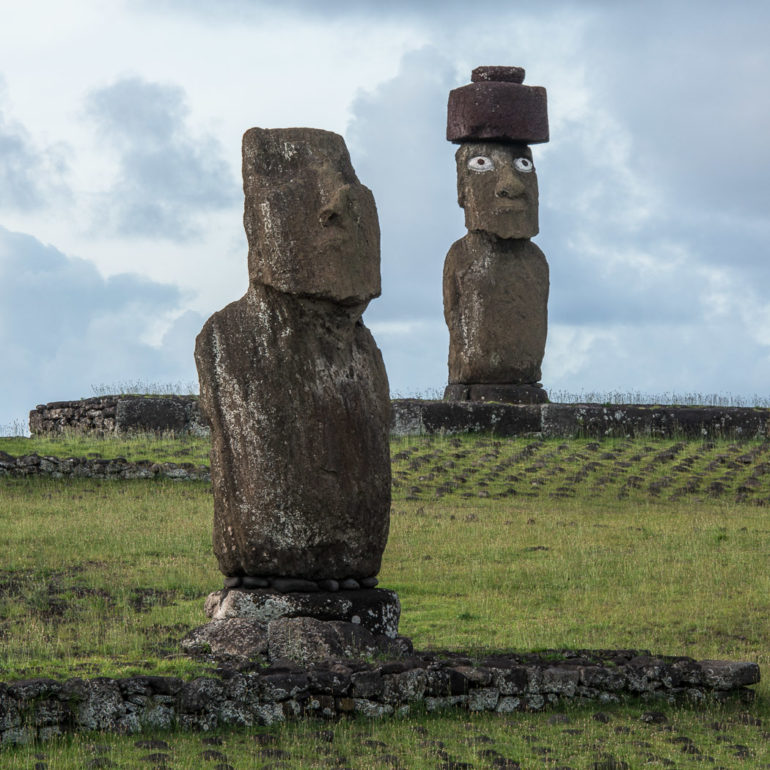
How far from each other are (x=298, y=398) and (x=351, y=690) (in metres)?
2.56

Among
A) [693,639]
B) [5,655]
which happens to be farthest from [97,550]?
[693,639]

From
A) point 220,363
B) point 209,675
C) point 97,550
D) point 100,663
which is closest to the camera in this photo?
point 209,675

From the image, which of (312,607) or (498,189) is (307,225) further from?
(498,189)

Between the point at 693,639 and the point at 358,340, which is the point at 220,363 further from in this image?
the point at 693,639

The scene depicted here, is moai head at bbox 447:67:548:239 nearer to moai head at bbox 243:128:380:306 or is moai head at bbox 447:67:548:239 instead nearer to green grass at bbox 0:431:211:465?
green grass at bbox 0:431:211:465

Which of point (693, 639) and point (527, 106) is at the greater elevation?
point (527, 106)

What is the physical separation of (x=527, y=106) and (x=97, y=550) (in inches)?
610

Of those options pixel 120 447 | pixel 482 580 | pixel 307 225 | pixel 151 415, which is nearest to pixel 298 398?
pixel 307 225

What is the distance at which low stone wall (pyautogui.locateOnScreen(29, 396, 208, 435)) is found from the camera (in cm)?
2617

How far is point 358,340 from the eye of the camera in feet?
36.3

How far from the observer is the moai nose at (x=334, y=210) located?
10.5 m

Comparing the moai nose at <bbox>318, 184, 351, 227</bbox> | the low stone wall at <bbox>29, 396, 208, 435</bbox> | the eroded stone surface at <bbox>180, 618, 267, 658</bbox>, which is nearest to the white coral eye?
the low stone wall at <bbox>29, 396, 208, 435</bbox>

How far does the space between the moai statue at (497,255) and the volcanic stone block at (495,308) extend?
2 centimetres

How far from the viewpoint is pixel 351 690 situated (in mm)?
9078
